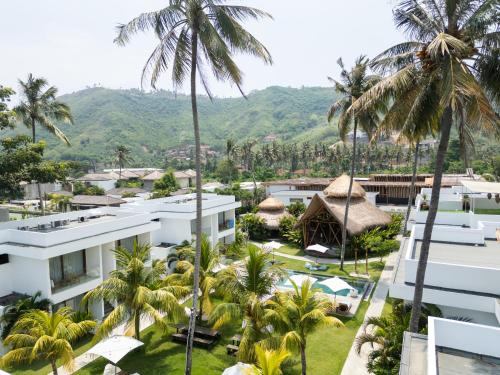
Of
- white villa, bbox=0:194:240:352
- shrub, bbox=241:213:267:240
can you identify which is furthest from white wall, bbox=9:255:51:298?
shrub, bbox=241:213:267:240

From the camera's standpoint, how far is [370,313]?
17172 millimetres

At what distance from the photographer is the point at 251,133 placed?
560 feet

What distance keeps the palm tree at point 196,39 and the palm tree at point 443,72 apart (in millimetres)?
4077

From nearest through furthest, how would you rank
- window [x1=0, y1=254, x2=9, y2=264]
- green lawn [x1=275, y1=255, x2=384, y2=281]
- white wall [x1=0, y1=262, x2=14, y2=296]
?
white wall [x1=0, y1=262, x2=14, y2=296], window [x1=0, y1=254, x2=9, y2=264], green lawn [x1=275, y1=255, x2=384, y2=281]

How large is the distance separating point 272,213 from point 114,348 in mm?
23305

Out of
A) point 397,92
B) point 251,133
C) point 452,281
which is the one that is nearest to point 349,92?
point 397,92

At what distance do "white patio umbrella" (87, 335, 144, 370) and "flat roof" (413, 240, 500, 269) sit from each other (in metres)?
11.0

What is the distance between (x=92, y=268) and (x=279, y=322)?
1121 cm

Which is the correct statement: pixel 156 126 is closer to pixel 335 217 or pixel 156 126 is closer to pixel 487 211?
pixel 335 217

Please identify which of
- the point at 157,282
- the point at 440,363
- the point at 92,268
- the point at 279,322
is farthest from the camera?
the point at 92,268

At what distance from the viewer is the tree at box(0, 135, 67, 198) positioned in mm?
17844

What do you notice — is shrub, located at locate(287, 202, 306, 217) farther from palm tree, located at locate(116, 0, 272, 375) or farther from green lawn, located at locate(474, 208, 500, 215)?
palm tree, located at locate(116, 0, 272, 375)

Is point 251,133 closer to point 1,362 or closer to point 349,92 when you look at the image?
point 349,92

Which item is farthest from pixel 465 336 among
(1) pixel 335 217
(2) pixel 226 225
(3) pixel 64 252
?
(2) pixel 226 225
